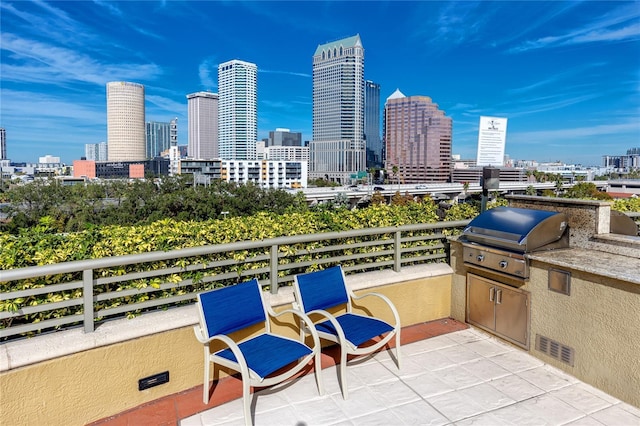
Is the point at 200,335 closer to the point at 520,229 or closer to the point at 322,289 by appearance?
the point at 322,289

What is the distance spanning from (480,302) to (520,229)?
0.91 metres

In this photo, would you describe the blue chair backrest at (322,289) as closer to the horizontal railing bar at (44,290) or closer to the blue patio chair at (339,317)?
the blue patio chair at (339,317)

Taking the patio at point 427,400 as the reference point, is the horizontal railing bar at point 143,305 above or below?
above

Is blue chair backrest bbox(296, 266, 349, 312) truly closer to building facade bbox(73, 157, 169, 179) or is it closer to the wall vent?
the wall vent

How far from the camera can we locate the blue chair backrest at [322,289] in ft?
10.5

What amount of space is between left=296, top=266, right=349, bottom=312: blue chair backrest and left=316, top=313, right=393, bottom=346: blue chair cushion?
0.49ft

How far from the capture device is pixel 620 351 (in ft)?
9.16

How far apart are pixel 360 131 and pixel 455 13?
14647cm

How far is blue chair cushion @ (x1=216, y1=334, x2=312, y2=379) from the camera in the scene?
96.2 inches

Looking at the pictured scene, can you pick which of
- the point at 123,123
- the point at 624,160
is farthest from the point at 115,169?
the point at 624,160

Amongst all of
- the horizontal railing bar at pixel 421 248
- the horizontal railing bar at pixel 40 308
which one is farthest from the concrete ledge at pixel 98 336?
the horizontal railing bar at pixel 421 248

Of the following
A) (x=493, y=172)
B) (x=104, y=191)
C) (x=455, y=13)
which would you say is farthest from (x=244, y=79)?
(x=493, y=172)

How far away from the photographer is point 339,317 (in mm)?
3334

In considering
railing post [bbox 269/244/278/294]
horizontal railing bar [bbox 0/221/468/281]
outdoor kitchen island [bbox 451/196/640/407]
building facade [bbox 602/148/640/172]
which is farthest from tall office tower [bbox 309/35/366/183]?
railing post [bbox 269/244/278/294]
